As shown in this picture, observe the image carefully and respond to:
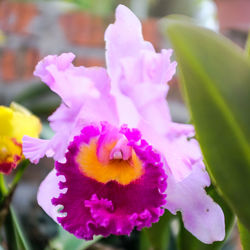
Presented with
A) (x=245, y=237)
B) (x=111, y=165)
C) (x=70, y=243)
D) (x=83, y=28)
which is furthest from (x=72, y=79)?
(x=83, y=28)

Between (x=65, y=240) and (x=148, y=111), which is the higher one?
(x=148, y=111)

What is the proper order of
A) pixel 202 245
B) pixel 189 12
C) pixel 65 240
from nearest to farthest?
pixel 202 245, pixel 65 240, pixel 189 12

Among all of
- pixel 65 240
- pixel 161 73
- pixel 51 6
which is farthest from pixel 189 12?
A: pixel 161 73

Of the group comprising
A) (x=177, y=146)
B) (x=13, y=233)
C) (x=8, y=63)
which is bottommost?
(x=8, y=63)

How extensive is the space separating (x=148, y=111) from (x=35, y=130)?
9.4 inches

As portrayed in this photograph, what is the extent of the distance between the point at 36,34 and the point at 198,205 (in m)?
1.27

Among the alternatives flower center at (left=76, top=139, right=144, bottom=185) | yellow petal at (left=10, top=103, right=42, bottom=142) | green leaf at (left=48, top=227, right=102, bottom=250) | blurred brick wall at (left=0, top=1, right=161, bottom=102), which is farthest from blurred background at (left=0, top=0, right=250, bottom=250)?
flower center at (left=76, top=139, right=144, bottom=185)

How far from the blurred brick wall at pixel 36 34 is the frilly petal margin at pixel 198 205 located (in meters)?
1.14

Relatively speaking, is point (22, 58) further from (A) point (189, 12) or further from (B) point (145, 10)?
(A) point (189, 12)

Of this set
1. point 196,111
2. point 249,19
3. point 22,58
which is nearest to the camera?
point 196,111

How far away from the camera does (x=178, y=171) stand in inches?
15.8

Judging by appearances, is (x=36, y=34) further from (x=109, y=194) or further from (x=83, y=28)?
(x=109, y=194)

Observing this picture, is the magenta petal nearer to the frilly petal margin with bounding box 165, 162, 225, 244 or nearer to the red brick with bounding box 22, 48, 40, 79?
the frilly petal margin with bounding box 165, 162, 225, 244

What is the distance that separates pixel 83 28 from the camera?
1550 mm
